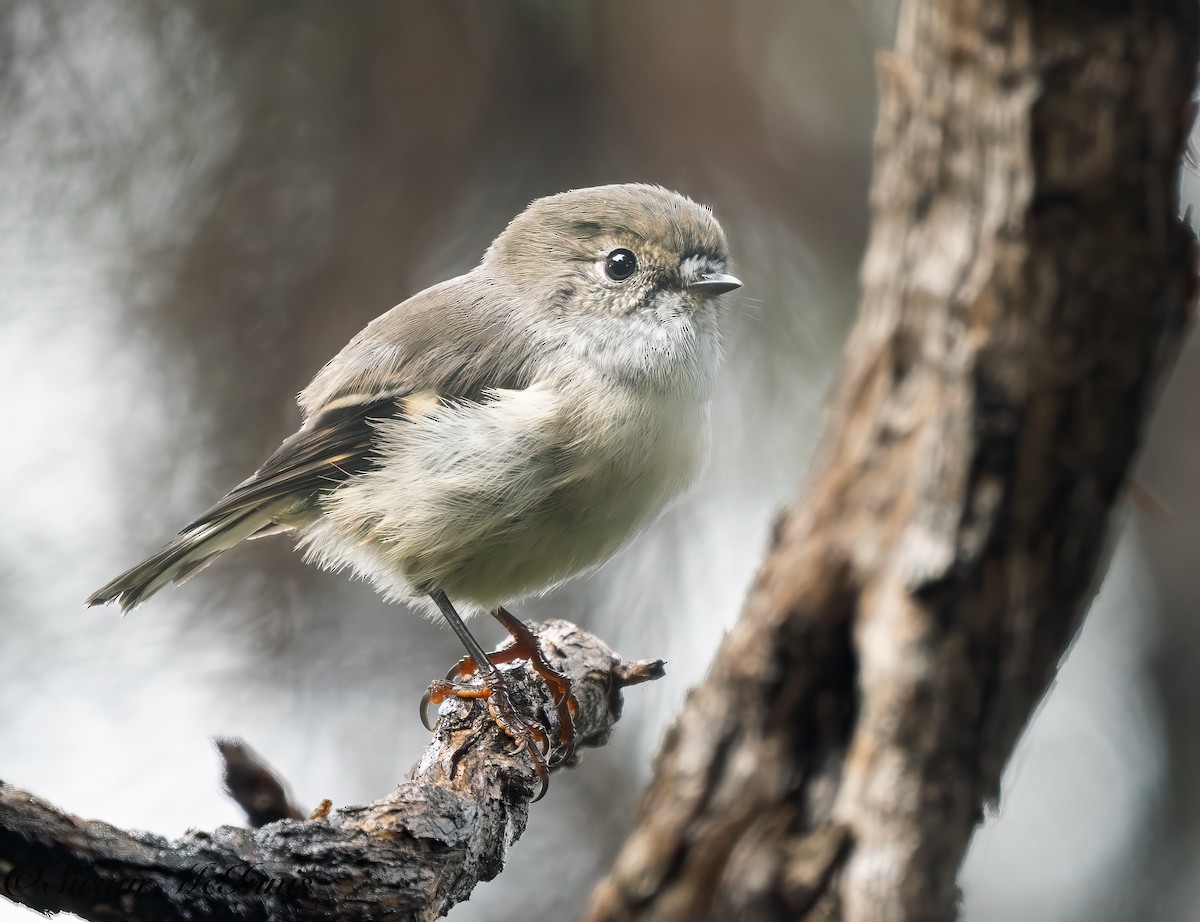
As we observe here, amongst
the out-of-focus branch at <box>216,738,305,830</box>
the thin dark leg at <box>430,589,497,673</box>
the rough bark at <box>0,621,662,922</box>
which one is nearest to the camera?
the rough bark at <box>0,621,662,922</box>

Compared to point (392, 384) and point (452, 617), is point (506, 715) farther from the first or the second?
point (392, 384)

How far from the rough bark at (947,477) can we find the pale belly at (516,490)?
4.96 ft

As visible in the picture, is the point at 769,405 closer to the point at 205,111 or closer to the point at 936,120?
the point at 205,111

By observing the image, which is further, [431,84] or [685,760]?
[431,84]

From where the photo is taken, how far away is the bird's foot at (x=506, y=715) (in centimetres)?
287

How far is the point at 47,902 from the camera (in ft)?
5.47

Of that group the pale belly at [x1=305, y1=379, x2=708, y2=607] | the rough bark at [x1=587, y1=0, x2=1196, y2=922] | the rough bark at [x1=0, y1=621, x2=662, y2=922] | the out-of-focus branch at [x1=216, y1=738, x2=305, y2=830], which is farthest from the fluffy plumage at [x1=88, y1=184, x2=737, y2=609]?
the rough bark at [x1=587, y1=0, x2=1196, y2=922]

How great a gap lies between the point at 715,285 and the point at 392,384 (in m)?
1.05

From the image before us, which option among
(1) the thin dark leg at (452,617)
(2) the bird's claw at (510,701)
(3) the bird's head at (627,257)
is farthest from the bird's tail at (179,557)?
(3) the bird's head at (627,257)

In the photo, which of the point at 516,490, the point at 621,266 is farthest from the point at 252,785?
the point at 621,266

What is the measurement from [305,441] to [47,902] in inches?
72.5

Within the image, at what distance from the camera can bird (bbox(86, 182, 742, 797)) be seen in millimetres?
2922

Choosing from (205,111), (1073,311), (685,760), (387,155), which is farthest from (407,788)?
(205,111)

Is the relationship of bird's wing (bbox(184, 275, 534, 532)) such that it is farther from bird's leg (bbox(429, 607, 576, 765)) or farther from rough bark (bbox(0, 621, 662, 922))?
rough bark (bbox(0, 621, 662, 922))
